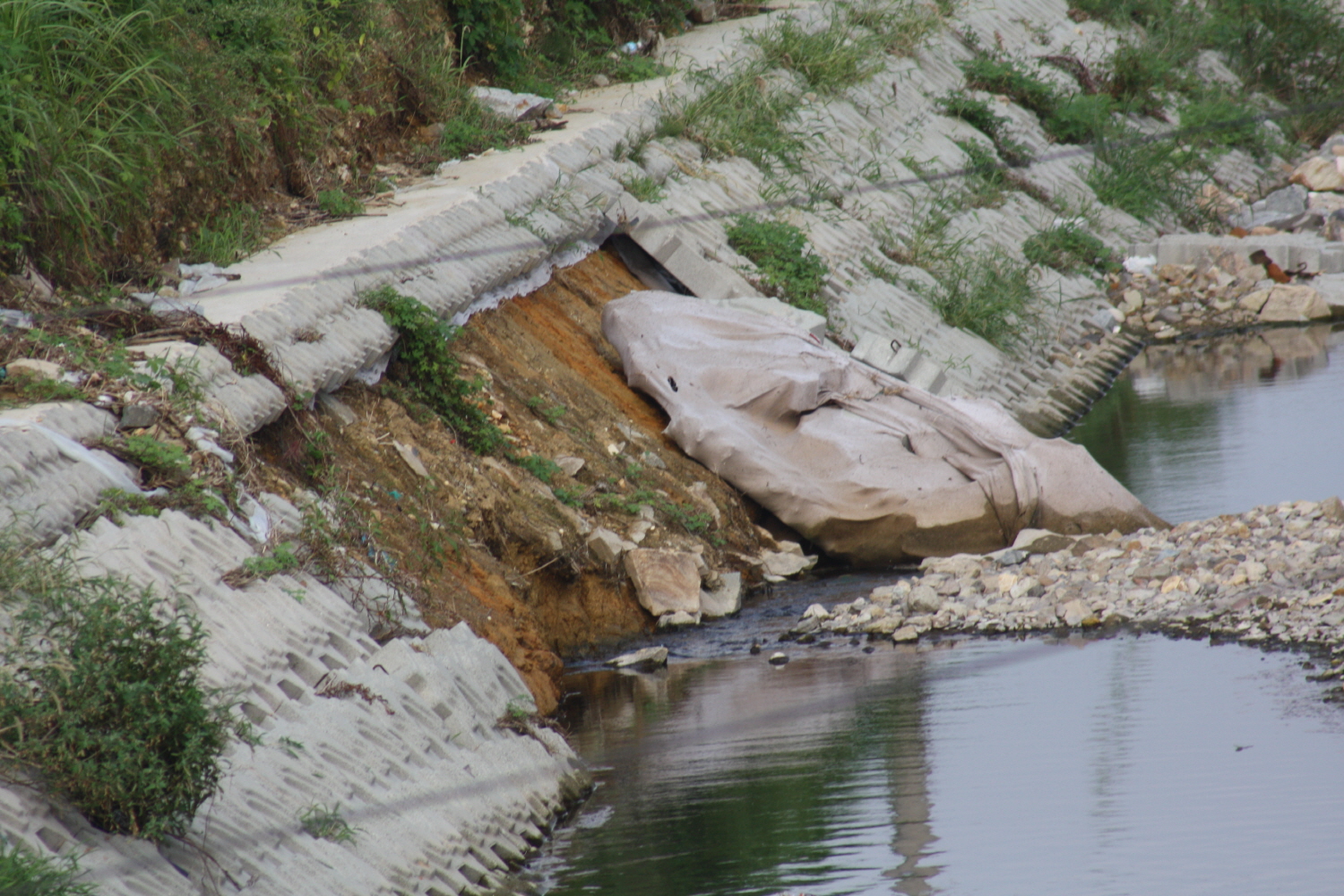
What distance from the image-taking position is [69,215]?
637 cm

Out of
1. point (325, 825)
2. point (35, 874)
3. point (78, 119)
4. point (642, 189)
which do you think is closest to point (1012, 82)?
point (642, 189)

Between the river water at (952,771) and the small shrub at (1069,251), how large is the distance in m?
7.32

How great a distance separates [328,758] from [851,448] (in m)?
4.66

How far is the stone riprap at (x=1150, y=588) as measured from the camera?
637 centimetres

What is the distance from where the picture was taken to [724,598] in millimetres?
7590

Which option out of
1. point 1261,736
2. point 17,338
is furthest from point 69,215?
point 1261,736

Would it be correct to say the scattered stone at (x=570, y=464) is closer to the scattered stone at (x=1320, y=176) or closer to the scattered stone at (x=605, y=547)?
the scattered stone at (x=605, y=547)

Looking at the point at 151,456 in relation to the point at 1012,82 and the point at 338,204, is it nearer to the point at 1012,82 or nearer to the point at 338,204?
the point at 338,204

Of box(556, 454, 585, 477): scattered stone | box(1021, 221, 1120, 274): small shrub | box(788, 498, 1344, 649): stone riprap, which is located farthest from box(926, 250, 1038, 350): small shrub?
box(556, 454, 585, 477): scattered stone

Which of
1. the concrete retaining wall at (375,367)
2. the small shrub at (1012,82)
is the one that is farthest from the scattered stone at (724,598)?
the small shrub at (1012,82)

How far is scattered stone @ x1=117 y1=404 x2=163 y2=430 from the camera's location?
16.6 feet

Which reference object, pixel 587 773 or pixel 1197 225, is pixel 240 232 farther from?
pixel 1197 225

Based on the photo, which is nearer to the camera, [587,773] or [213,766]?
[213,766]

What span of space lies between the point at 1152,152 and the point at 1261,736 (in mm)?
12583
